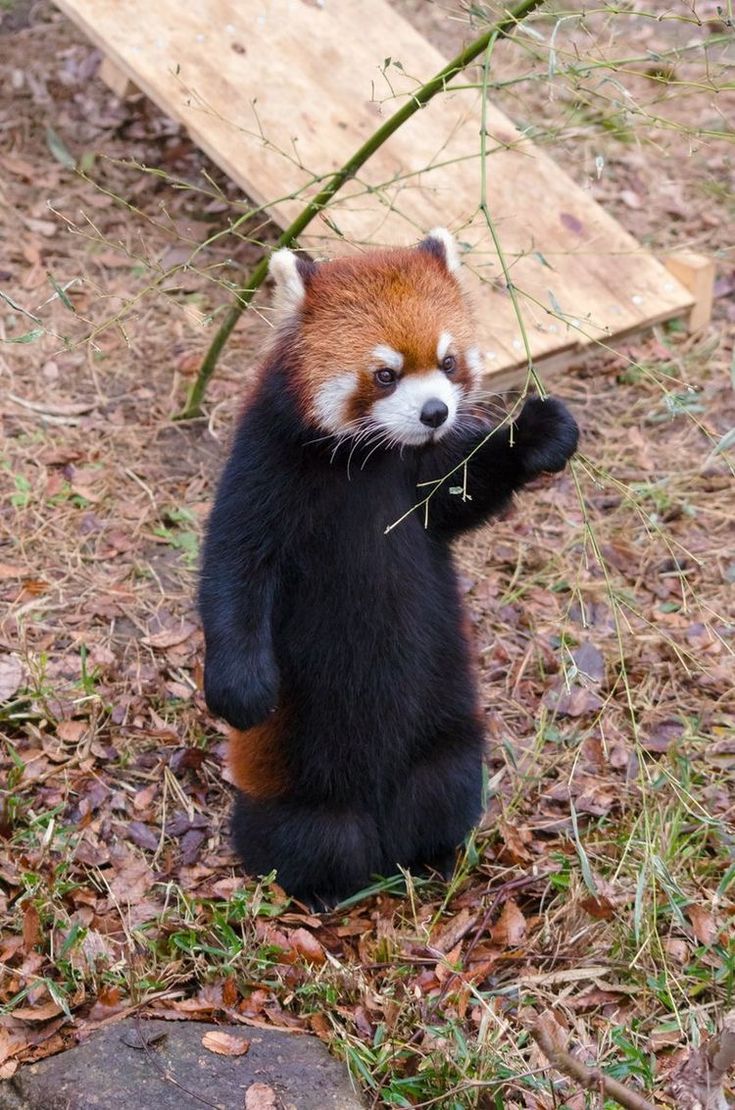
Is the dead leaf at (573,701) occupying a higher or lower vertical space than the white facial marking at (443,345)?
lower

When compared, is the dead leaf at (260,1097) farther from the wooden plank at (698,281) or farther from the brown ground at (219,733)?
the wooden plank at (698,281)

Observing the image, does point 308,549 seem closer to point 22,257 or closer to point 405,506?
point 405,506

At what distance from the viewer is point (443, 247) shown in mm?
3893

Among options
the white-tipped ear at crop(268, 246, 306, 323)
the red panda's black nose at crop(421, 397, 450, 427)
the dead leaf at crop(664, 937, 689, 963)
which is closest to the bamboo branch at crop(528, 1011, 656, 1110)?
the dead leaf at crop(664, 937, 689, 963)

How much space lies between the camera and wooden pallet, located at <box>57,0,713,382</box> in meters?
5.91

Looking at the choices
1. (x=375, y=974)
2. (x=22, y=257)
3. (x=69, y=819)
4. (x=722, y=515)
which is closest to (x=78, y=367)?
(x=22, y=257)

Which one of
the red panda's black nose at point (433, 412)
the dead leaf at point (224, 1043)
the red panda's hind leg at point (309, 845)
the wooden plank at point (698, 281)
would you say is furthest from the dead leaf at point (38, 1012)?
the wooden plank at point (698, 281)

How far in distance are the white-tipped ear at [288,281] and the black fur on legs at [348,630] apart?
0.11 m

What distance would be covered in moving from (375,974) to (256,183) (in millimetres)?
3570

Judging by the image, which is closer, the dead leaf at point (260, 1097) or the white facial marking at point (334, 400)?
the dead leaf at point (260, 1097)

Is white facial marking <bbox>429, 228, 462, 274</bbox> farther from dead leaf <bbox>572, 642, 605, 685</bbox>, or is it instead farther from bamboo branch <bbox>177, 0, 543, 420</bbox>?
dead leaf <bbox>572, 642, 605, 685</bbox>

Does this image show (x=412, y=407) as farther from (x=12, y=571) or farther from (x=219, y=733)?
(x=12, y=571)

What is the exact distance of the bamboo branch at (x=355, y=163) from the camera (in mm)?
4051

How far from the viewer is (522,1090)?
10.6 feet
